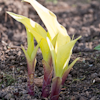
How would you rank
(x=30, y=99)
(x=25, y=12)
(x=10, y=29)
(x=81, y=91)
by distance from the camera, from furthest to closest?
(x=25, y=12) < (x=10, y=29) < (x=81, y=91) < (x=30, y=99)

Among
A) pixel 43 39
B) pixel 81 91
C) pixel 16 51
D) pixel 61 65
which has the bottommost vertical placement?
pixel 81 91

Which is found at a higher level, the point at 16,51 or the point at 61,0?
the point at 61,0

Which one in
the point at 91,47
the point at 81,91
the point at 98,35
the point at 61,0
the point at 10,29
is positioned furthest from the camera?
the point at 61,0

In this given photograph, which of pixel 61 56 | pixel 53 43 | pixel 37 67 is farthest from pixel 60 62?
pixel 37 67

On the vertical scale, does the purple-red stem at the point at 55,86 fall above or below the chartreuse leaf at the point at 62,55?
below

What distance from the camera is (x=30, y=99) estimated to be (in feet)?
4.48

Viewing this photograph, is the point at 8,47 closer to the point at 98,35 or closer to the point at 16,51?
the point at 16,51

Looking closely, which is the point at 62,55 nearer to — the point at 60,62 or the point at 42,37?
the point at 60,62

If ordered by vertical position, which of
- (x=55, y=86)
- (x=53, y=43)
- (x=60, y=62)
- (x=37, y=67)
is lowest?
(x=37, y=67)

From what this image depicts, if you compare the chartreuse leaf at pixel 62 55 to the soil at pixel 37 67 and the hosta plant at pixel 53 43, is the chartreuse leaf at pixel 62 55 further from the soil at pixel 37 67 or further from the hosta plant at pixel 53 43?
the soil at pixel 37 67

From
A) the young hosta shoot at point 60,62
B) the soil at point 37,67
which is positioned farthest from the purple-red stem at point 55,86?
the soil at point 37,67

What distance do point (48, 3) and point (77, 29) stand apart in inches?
67.9

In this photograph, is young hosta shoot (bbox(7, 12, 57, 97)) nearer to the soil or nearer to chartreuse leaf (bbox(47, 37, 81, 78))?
chartreuse leaf (bbox(47, 37, 81, 78))

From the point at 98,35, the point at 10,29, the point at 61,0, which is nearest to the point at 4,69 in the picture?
the point at 10,29
